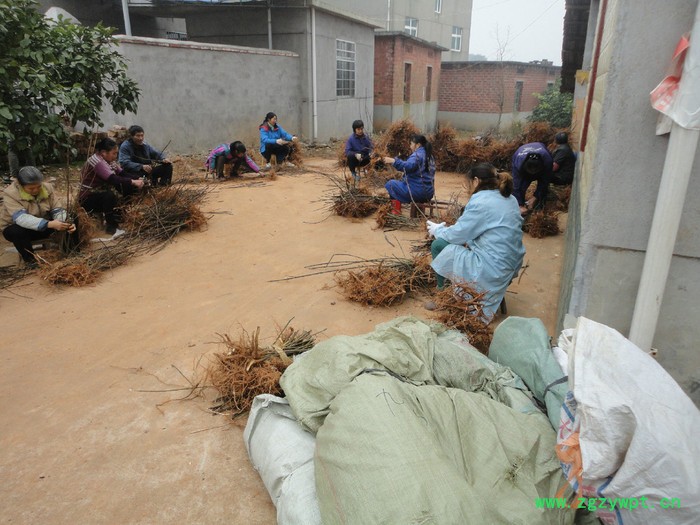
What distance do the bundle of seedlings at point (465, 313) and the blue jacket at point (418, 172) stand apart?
274 cm

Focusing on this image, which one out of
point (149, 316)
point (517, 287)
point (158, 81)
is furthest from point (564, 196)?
point (158, 81)

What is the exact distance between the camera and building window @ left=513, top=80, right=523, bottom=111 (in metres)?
20.8

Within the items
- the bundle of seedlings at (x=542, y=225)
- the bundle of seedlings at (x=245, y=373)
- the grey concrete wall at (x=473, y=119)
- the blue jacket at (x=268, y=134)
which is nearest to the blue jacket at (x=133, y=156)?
the blue jacket at (x=268, y=134)

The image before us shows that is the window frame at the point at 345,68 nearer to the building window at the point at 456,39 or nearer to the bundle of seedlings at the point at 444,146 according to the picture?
the bundle of seedlings at the point at 444,146

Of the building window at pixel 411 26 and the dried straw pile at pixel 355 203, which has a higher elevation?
the building window at pixel 411 26

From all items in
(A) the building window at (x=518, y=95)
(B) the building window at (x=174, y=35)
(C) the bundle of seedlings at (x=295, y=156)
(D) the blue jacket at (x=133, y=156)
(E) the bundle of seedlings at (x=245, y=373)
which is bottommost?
(E) the bundle of seedlings at (x=245, y=373)

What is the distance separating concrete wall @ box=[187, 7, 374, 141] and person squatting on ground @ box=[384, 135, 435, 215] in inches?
284

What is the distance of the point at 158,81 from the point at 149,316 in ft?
24.1

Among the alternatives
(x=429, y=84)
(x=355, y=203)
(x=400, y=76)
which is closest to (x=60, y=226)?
(x=355, y=203)

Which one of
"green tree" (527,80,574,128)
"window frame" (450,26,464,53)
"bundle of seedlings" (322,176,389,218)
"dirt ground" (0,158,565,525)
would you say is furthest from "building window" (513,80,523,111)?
"dirt ground" (0,158,565,525)

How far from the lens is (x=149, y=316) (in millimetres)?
3650

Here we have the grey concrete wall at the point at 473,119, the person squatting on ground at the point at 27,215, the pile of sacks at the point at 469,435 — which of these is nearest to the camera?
the pile of sacks at the point at 469,435

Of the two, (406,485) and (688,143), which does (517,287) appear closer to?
(688,143)

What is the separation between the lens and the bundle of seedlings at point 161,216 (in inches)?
208
